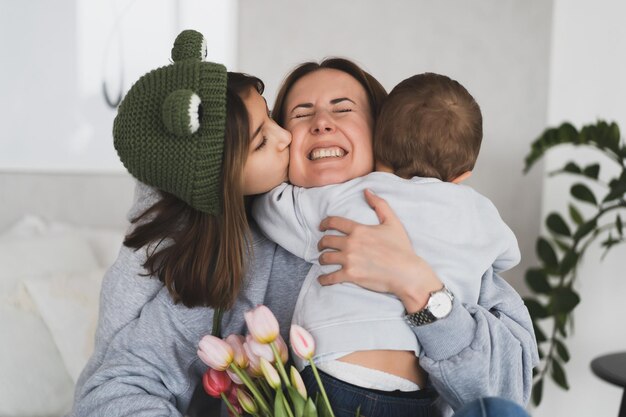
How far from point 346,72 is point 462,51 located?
193 centimetres

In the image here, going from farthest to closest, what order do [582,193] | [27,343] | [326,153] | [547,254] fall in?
[547,254], [582,193], [27,343], [326,153]

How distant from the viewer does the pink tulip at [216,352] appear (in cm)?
104

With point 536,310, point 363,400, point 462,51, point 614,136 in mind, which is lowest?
point 536,310

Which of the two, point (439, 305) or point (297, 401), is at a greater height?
point (439, 305)

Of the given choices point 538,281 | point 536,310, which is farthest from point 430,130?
point 538,281

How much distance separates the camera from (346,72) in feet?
4.90

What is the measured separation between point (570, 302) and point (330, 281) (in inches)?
78.7

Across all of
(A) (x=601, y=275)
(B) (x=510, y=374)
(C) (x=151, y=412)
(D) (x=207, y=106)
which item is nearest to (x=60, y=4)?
(D) (x=207, y=106)

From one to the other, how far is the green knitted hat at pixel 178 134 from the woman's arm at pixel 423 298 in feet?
0.76

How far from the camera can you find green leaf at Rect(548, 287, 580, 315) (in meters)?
2.85

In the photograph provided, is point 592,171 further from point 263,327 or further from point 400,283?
point 263,327

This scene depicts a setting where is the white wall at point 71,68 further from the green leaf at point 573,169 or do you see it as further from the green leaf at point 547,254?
the green leaf at point 547,254

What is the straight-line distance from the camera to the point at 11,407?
183cm

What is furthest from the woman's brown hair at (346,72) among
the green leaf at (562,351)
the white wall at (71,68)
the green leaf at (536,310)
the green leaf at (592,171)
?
the green leaf at (562,351)
